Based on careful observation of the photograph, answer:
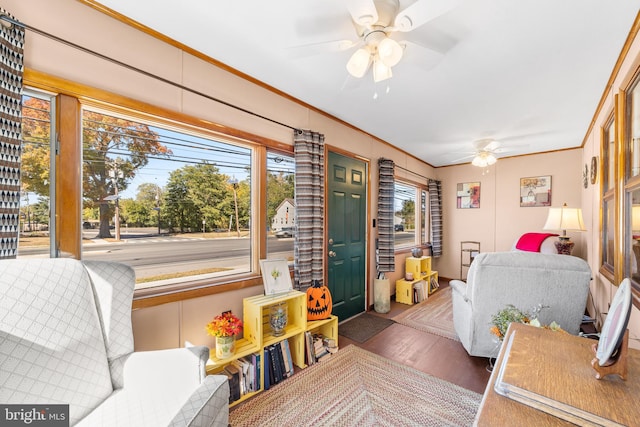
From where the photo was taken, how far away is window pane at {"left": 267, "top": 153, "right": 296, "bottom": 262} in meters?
2.63

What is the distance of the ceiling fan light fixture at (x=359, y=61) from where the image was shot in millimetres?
1564

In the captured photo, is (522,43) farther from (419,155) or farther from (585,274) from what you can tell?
(419,155)

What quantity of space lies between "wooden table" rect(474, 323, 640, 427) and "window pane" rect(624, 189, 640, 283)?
134 centimetres

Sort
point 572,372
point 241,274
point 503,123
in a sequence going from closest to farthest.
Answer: point 572,372 < point 241,274 < point 503,123

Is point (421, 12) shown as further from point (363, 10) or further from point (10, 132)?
point (10, 132)

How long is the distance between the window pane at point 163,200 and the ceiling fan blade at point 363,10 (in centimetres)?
145

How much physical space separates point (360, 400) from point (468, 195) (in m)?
4.64

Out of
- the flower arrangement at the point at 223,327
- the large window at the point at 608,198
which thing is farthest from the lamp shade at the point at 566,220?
the flower arrangement at the point at 223,327

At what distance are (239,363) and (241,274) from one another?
699 millimetres

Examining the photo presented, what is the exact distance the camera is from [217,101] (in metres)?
2.14

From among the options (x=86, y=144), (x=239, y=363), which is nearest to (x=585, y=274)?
(x=239, y=363)

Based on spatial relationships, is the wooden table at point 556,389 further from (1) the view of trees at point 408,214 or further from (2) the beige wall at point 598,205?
(1) the view of trees at point 408,214

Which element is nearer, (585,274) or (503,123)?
(585,274)

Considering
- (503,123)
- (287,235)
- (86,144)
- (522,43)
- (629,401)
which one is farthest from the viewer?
(503,123)
